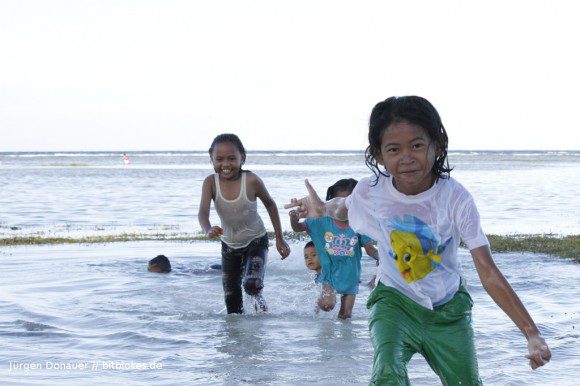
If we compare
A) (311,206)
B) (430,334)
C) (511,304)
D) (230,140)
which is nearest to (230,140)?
(230,140)

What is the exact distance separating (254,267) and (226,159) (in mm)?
1087

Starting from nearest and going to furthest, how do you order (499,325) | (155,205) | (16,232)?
(499,325), (16,232), (155,205)

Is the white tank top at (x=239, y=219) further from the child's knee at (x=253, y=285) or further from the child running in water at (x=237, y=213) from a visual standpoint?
the child's knee at (x=253, y=285)

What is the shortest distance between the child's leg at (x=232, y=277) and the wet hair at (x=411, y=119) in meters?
4.00

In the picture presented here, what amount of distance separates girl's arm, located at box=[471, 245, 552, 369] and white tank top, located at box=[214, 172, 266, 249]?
4.14 m

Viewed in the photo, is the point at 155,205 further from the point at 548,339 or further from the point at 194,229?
the point at 548,339

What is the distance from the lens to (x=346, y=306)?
7.88m

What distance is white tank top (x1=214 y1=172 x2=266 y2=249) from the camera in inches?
298


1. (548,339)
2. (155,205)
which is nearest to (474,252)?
(548,339)

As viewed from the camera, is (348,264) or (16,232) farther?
(16,232)

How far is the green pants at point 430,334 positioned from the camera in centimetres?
371

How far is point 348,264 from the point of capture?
7562mm

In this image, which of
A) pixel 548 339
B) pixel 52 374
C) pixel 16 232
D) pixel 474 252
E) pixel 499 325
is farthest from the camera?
pixel 16 232

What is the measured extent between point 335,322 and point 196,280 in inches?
139
